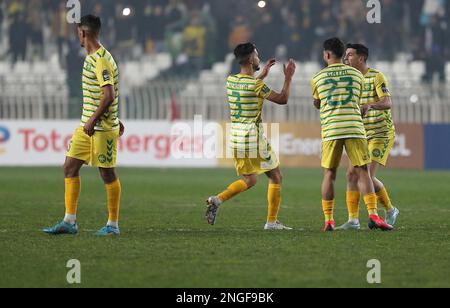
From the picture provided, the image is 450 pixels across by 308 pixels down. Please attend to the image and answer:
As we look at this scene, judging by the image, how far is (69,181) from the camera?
10.1m

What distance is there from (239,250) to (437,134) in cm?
1600

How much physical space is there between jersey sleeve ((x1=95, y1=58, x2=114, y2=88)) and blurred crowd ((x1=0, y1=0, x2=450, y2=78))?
17200 millimetres

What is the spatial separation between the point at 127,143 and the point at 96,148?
14357mm

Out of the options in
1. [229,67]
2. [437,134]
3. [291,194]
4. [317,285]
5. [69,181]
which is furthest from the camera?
[229,67]

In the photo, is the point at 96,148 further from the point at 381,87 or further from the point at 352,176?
the point at 381,87

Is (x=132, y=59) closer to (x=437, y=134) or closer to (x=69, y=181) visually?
(x=437, y=134)

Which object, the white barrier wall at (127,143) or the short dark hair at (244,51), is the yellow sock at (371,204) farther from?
the white barrier wall at (127,143)

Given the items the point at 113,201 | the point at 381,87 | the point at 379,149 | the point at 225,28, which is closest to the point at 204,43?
the point at 225,28

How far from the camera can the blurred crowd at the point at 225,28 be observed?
2745 cm

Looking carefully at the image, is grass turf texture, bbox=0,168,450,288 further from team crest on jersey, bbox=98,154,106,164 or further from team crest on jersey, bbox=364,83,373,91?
team crest on jersey, bbox=364,83,373,91

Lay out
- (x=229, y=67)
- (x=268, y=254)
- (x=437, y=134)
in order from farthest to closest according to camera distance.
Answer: (x=229, y=67) < (x=437, y=134) < (x=268, y=254)

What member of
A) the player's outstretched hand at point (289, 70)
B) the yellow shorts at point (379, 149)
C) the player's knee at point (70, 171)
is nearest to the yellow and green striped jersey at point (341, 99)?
the player's outstretched hand at point (289, 70)

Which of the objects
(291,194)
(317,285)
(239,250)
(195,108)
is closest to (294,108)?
(195,108)

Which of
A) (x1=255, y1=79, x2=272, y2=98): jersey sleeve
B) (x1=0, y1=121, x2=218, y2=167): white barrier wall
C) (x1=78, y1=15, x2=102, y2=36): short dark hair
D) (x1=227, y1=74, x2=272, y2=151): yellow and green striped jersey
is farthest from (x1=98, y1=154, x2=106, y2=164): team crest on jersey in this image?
(x1=0, y1=121, x2=218, y2=167): white barrier wall
